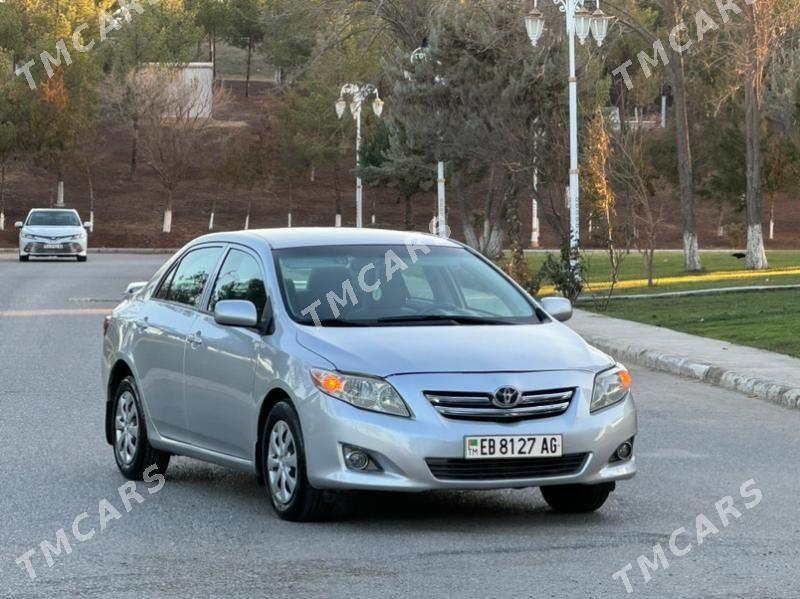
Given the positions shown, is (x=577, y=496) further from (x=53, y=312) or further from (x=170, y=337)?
(x=53, y=312)

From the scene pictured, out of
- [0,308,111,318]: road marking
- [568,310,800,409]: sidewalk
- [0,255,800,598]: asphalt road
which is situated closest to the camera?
[0,255,800,598]: asphalt road

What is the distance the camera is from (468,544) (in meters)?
8.12

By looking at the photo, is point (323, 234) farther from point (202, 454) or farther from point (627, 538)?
point (627, 538)

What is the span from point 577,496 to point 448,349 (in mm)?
1117

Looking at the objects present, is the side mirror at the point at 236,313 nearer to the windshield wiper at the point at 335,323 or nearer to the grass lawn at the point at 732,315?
the windshield wiper at the point at 335,323

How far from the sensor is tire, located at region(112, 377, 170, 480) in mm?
10422

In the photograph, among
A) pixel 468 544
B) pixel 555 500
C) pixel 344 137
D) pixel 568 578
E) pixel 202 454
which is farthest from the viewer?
pixel 344 137

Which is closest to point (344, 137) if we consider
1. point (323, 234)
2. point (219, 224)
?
point (219, 224)

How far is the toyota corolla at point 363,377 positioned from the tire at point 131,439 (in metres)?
0.01

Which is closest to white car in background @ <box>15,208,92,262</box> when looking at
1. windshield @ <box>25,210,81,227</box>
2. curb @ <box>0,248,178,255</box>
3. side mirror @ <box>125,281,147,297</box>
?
windshield @ <box>25,210,81,227</box>

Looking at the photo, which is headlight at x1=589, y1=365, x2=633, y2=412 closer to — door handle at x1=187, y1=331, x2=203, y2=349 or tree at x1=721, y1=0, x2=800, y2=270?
door handle at x1=187, y1=331, x2=203, y2=349

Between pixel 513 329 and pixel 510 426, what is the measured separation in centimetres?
92

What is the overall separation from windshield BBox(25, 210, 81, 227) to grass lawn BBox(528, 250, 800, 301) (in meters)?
14.2

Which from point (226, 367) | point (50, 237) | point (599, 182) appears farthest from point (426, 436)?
point (50, 237)
